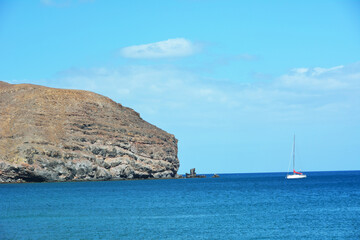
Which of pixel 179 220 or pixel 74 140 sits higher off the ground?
pixel 74 140

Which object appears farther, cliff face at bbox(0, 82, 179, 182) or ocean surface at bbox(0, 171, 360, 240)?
cliff face at bbox(0, 82, 179, 182)

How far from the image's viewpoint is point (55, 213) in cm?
5091

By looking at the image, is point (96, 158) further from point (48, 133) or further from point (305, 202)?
point (305, 202)

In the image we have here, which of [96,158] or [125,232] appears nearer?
[125,232]

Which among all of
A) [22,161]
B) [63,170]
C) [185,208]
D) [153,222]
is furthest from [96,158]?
A: [153,222]

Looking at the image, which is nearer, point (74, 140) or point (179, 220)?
point (179, 220)

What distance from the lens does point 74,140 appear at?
12888cm

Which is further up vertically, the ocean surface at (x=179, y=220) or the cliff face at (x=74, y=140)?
the cliff face at (x=74, y=140)

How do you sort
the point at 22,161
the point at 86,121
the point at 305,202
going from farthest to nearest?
the point at 86,121 → the point at 22,161 → the point at 305,202

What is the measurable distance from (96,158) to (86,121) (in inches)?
580

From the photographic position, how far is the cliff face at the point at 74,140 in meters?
115

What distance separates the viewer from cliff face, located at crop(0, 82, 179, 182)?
11512 centimetres

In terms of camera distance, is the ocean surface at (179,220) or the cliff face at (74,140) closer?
the ocean surface at (179,220)

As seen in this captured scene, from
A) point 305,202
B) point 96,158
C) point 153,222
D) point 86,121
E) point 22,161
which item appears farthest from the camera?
point 86,121
